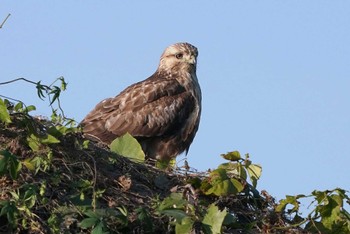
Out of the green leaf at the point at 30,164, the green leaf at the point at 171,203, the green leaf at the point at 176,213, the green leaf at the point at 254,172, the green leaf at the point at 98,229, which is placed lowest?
the green leaf at the point at 98,229

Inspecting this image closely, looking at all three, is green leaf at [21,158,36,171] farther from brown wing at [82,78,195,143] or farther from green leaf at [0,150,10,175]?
brown wing at [82,78,195,143]

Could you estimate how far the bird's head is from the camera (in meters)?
13.7

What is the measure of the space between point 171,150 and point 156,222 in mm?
5931

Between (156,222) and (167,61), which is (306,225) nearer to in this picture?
(156,222)

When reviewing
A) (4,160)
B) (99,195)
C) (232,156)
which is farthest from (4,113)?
(232,156)

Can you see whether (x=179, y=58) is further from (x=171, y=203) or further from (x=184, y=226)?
(x=184, y=226)

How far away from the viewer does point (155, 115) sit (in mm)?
12836

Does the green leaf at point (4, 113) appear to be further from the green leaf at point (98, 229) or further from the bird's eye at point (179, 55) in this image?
the bird's eye at point (179, 55)

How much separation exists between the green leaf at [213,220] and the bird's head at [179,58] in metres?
7.25

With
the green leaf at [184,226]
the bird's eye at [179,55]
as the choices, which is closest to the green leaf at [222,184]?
the green leaf at [184,226]

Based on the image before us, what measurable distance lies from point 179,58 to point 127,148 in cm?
557

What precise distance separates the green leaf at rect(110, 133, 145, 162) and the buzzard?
3.76 m

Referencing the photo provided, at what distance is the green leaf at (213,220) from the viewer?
640 centimetres

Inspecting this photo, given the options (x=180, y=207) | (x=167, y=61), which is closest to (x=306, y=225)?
(x=180, y=207)
